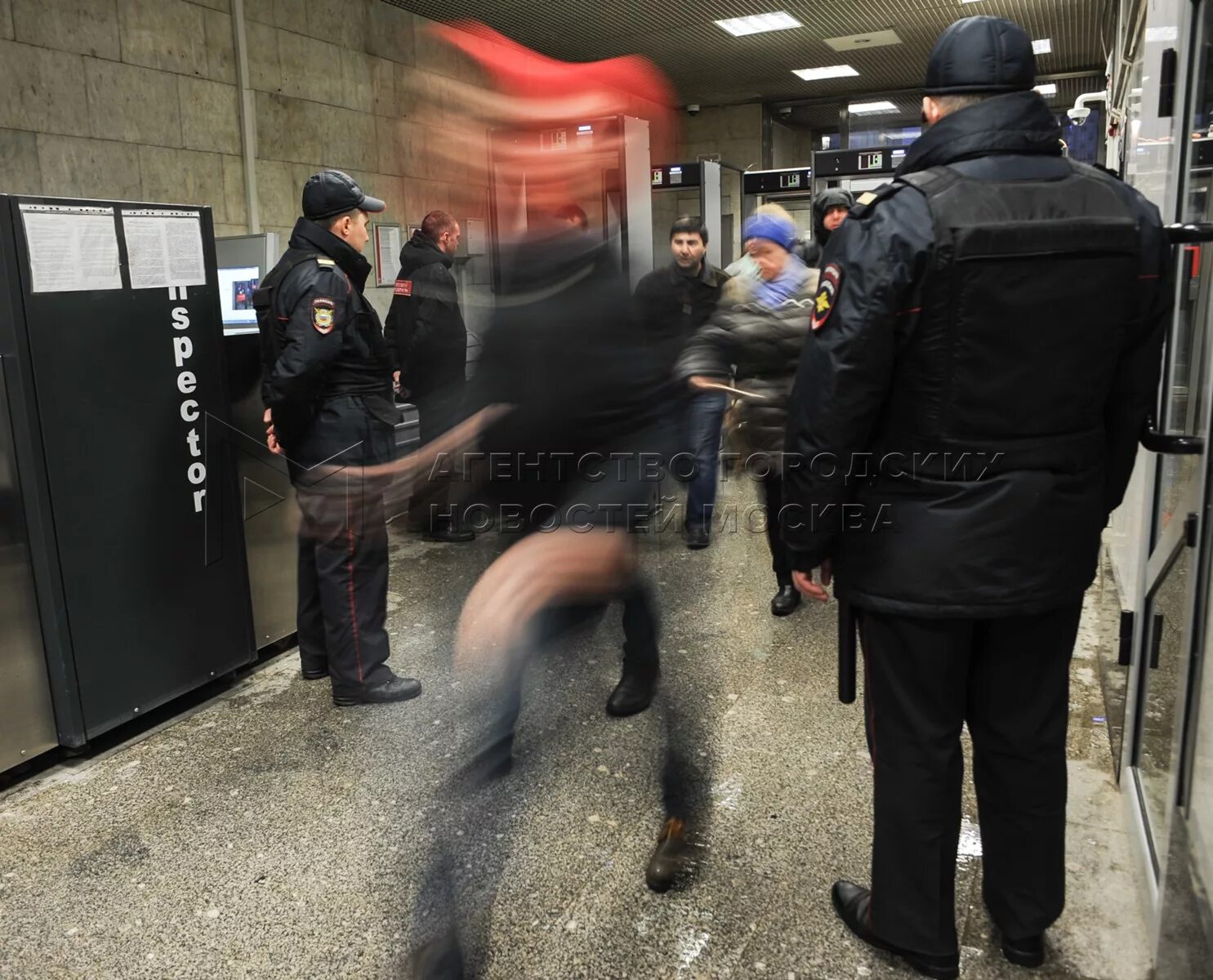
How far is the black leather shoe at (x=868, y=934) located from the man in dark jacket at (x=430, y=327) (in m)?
3.44

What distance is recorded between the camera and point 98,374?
3.00m

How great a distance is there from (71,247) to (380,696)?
1.73 metres

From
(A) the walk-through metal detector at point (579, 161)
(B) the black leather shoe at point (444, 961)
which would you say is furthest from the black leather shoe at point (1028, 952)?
(A) the walk-through metal detector at point (579, 161)

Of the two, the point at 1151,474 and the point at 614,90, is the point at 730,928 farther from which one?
the point at 614,90

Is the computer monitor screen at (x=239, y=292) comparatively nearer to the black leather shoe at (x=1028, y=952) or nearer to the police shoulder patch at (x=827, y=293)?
the police shoulder patch at (x=827, y=293)

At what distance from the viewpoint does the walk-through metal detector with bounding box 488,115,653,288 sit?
1626mm

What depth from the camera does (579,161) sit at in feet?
5.61

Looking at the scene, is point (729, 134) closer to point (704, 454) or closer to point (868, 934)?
point (704, 454)

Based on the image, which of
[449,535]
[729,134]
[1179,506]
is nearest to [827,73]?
[729,134]

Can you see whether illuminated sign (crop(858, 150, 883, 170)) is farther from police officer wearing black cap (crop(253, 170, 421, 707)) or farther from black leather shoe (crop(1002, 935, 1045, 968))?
black leather shoe (crop(1002, 935, 1045, 968))

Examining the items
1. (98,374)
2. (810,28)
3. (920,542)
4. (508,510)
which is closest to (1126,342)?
(920,542)

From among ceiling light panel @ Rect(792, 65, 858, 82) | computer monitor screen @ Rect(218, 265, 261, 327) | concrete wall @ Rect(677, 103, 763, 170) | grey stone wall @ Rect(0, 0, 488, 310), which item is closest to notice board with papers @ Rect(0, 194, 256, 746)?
grey stone wall @ Rect(0, 0, 488, 310)

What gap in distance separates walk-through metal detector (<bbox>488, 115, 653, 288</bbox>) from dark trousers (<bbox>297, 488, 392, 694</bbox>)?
1684 millimetres

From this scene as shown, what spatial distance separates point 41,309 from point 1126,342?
9.26ft
